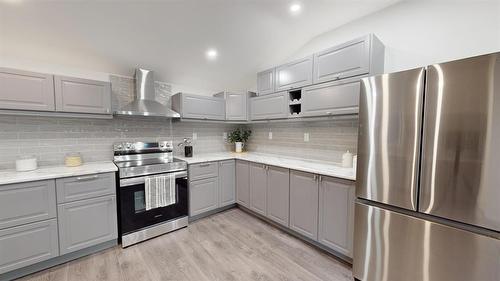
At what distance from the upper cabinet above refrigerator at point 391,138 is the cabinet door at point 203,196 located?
6.60 ft

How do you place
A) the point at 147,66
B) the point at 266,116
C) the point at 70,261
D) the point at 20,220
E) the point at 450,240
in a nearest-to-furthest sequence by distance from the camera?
the point at 450,240, the point at 20,220, the point at 70,261, the point at 147,66, the point at 266,116

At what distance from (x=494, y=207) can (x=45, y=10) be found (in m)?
3.70

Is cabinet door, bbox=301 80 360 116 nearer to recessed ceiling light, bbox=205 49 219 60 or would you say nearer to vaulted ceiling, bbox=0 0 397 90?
vaulted ceiling, bbox=0 0 397 90

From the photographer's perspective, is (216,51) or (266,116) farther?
(266,116)

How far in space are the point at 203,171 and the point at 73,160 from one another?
152cm

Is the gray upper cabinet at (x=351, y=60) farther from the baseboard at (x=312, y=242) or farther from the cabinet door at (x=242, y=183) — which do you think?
the baseboard at (x=312, y=242)

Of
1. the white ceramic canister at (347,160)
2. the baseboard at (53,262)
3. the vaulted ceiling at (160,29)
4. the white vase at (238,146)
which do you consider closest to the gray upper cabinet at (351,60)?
the vaulted ceiling at (160,29)

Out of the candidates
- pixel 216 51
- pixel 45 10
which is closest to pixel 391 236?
pixel 216 51

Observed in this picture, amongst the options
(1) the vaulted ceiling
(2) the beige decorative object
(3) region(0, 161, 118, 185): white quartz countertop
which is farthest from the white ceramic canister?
(2) the beige decorative object

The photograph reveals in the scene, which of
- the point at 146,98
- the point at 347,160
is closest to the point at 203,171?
the point at 146,98

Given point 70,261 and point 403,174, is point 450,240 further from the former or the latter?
point 70,261

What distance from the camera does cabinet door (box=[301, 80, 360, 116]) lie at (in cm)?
206

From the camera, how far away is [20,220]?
171 cm

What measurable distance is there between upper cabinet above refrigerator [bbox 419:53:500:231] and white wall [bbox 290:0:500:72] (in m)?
0.81
